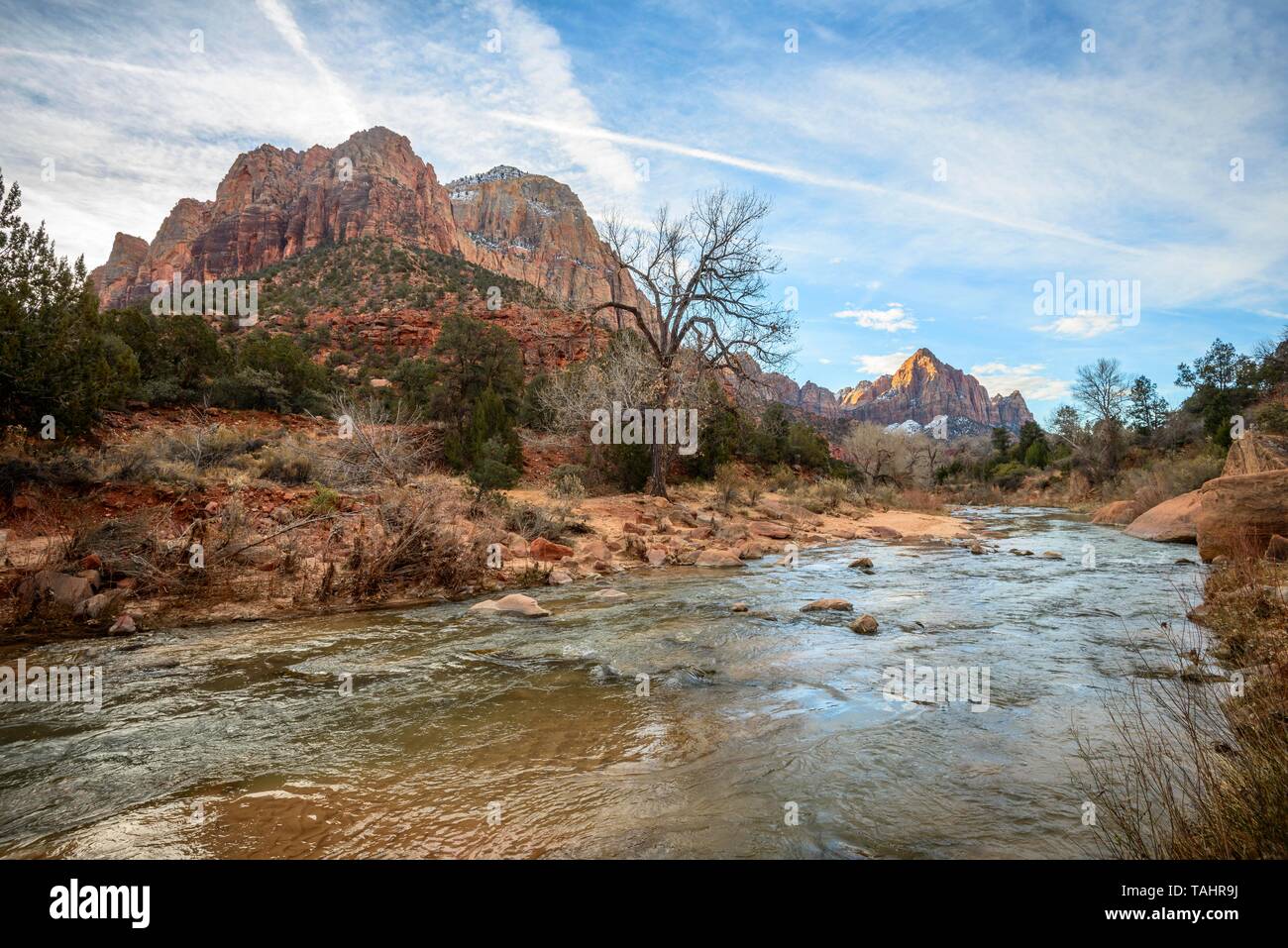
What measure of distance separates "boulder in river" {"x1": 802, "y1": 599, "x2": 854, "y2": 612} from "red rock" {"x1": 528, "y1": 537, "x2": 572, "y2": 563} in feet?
14.1

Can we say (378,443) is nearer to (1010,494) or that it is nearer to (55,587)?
(55,587)

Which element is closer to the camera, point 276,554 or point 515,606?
point 515,606

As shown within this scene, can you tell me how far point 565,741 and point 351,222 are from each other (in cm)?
7402

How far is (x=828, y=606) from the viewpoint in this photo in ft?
23.8

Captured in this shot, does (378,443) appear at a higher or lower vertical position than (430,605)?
higher

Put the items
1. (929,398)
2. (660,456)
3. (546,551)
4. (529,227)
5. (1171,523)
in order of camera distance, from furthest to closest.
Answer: (929,398), (529,227), (660,456), (1171,523), (546,551)

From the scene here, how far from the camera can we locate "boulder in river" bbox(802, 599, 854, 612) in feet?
23.7

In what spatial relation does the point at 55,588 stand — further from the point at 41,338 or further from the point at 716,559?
the point at 716,559

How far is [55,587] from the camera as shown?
6184mm

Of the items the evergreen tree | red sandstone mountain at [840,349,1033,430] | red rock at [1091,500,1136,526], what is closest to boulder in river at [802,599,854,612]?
the evergreen tree

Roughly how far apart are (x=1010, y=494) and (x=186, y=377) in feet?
150

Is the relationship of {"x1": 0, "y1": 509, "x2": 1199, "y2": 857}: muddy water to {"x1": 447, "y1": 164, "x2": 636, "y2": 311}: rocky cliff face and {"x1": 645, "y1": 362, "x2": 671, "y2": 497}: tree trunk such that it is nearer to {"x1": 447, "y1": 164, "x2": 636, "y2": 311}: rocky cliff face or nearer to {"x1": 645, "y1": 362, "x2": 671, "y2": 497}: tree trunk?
{"x1": 645, "y1": 362, "x2": 671, "y2": 497}: tree trunk

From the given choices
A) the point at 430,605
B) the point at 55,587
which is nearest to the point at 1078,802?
the point at 430,605

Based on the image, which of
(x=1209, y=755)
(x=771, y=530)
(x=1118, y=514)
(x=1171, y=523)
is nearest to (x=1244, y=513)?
(x=1171, y=523)
